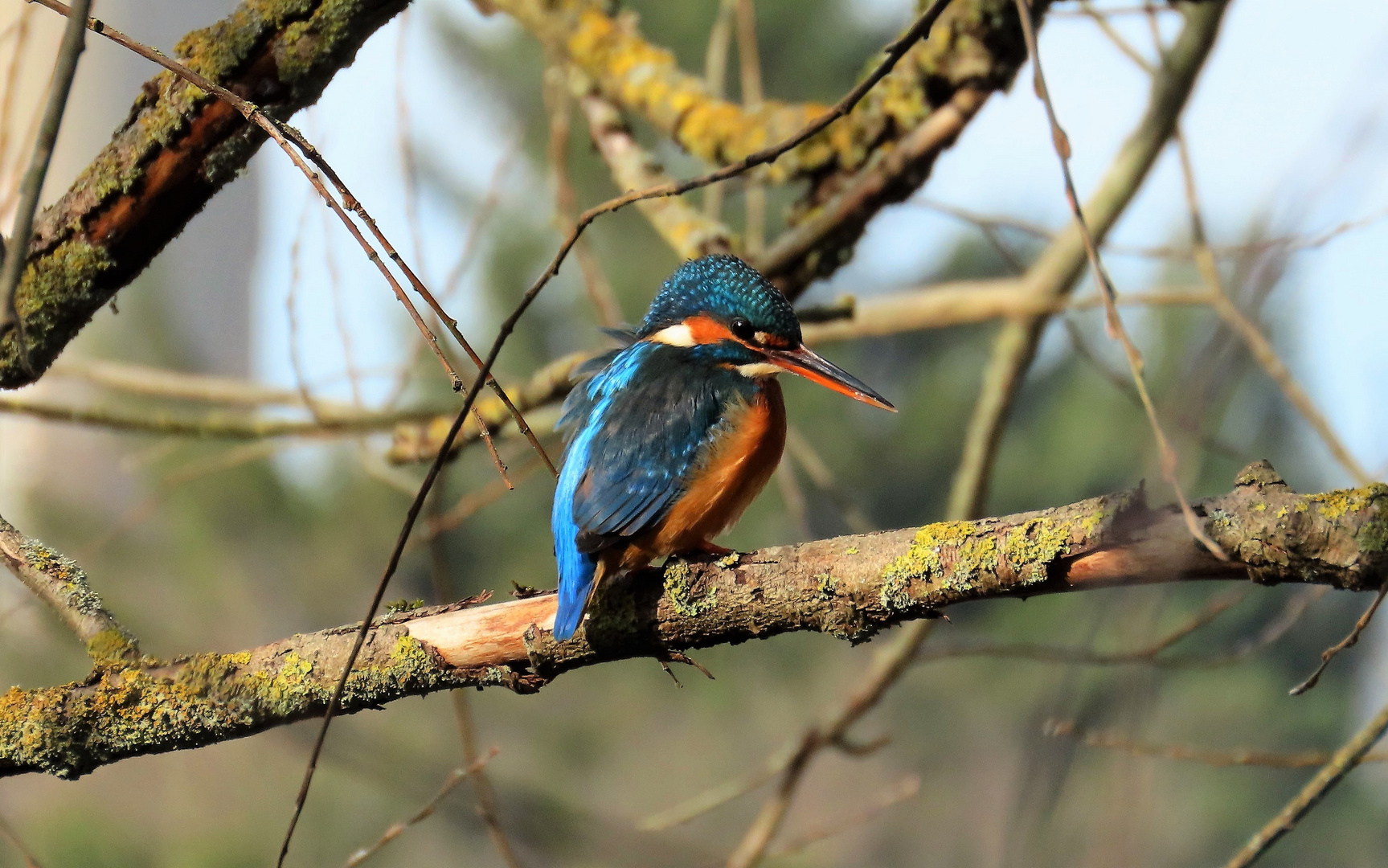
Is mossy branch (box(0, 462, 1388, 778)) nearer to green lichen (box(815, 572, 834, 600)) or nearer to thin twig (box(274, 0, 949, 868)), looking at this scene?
green lichen (box(815, 572, 834, 600))

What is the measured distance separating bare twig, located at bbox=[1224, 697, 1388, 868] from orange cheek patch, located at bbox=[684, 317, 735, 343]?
4.41 ft

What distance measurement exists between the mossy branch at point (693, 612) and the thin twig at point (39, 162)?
0.87 m

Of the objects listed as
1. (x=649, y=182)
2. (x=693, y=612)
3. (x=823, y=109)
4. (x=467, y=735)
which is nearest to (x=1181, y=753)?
(x=693, y=612)

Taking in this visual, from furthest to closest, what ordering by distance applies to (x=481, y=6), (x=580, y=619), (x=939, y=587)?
1. (x=481, y=6)
2. (x=580, y=619)
3. (x=939, y=587)

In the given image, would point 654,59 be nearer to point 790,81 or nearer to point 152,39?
point 790,81

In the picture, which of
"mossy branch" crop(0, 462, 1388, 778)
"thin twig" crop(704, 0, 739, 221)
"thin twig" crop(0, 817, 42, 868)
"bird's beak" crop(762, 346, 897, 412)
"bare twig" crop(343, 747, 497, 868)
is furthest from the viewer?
"thin twig" crop(704, 0, 739, 221)

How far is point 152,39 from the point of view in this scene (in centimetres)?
2266

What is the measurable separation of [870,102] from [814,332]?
769mm

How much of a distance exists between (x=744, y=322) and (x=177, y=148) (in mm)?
1137

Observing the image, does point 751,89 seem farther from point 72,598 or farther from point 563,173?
point 72,598

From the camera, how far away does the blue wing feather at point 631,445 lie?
75.7 inches

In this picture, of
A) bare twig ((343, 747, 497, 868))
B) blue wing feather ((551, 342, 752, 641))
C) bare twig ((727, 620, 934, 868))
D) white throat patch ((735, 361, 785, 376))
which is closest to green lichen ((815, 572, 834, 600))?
blue wing feather ((551, 342, 752, 641))

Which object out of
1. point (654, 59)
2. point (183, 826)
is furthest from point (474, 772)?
point (183, 826)

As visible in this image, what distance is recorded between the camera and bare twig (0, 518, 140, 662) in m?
1.63
